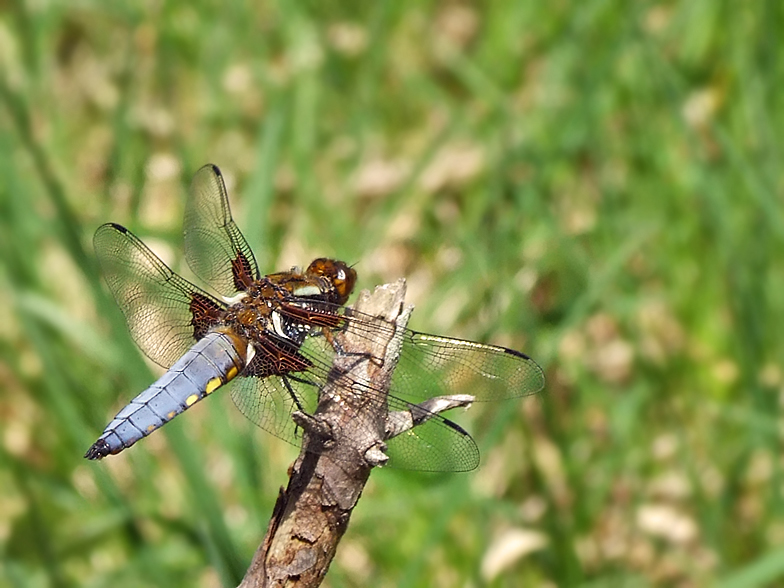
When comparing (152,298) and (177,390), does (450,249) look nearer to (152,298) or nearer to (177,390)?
(152,298)

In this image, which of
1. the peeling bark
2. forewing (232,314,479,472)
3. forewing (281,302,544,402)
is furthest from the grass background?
the peeling bark

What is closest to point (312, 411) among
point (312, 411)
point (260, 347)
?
point (312, 411)

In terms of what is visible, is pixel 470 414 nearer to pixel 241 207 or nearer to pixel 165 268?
pixel 165 268

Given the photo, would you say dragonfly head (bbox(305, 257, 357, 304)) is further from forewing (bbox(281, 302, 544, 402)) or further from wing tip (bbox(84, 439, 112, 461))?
wing tip (bbox(84, 439, 112, 461))

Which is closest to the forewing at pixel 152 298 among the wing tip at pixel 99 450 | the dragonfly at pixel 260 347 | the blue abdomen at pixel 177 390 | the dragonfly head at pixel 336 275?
the dragonfly at pixel 260 347

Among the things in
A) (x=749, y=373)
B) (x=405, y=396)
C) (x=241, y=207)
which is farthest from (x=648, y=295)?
(x=405, y=396)

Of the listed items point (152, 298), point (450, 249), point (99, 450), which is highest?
point (450, 249)

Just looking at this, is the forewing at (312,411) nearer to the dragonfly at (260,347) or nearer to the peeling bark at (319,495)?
the dragonfly at (260,347)
